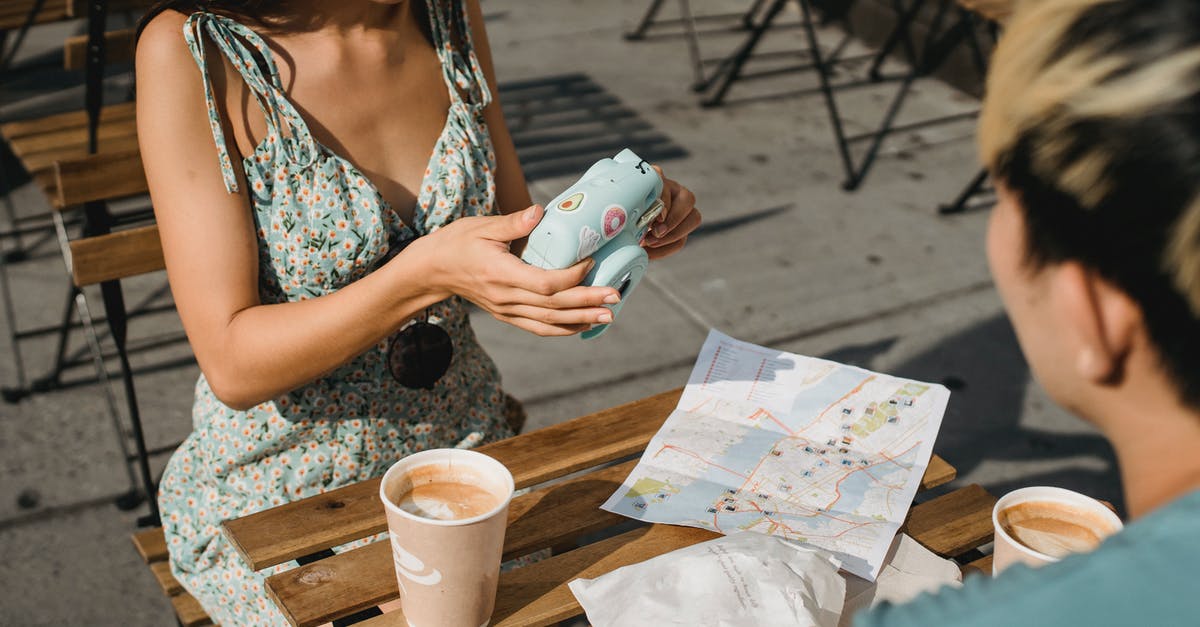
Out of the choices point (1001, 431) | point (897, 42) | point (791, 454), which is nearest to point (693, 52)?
point (897, 42)

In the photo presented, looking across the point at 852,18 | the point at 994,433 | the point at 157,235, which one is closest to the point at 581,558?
the point at 157,235

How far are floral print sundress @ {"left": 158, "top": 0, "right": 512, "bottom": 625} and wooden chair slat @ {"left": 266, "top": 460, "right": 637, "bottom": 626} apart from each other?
1.12 feet

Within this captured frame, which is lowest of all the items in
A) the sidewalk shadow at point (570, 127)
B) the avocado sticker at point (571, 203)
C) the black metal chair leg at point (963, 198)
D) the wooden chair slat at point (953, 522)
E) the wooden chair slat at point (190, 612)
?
the black metal chair leg at point (963, 198)

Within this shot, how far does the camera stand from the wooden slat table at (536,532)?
1.30 metres

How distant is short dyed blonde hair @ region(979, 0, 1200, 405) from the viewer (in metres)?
0.72

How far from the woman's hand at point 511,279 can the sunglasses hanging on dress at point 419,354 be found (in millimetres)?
263

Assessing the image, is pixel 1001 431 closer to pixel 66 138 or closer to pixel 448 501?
pixel 448 501

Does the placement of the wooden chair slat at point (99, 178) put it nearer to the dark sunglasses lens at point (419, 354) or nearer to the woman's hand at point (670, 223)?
the dark sunglasses lens at point (419, 354)

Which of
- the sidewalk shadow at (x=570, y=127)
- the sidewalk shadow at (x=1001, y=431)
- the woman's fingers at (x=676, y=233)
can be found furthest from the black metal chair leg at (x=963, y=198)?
the woman's fingers at (x=676, y=233)

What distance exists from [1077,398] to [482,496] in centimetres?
63

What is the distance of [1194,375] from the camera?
0.81 meters

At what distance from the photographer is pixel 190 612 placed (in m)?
1.88

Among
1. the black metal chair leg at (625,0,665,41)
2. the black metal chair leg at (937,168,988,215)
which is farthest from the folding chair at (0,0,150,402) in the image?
the black metal chair leg at (625,0,665,41)

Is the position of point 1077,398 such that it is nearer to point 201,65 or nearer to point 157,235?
point 201,65
